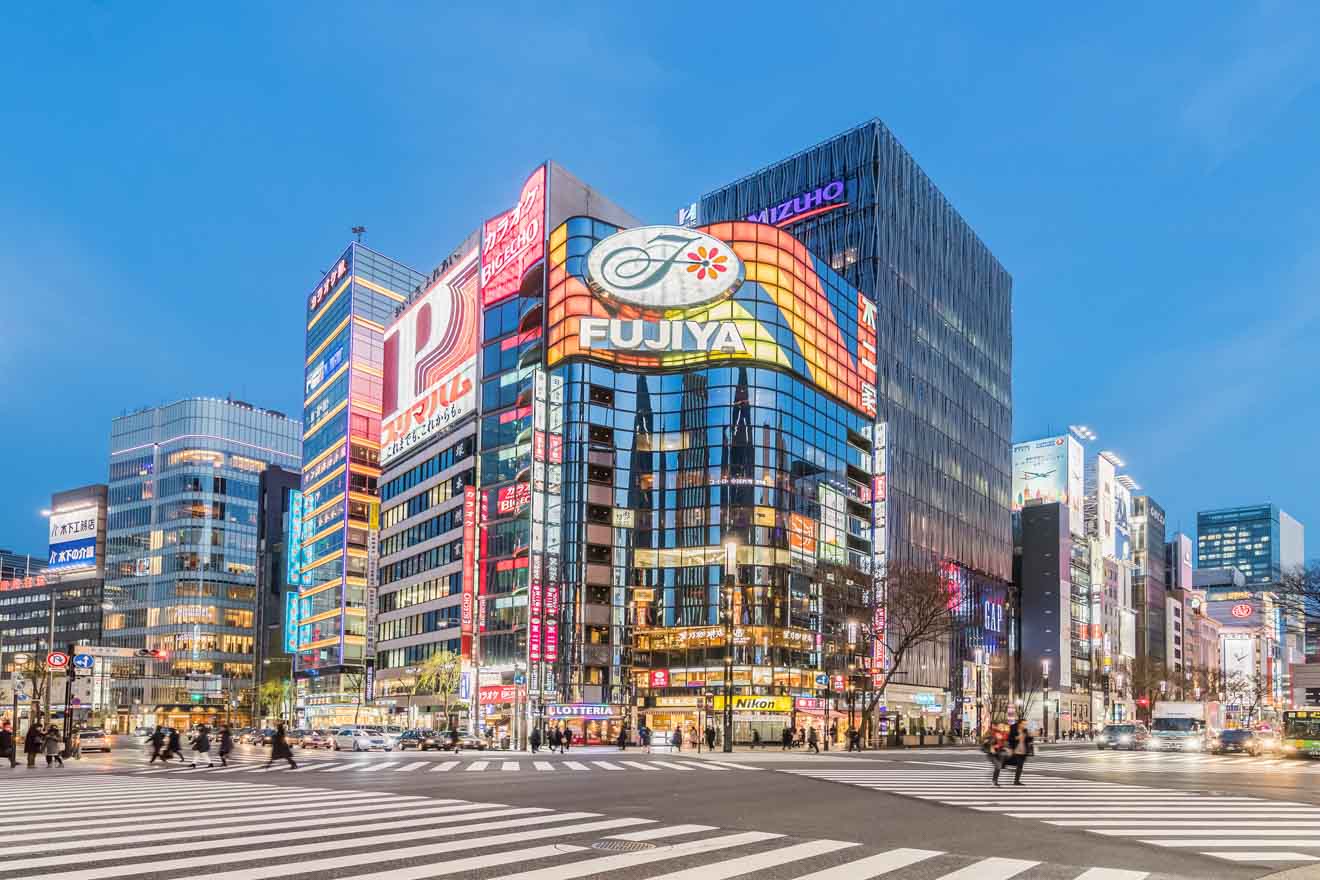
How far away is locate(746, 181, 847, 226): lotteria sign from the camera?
4370 inches

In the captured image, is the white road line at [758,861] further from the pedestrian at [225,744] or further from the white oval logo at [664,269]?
the white oval logo at [664,269]

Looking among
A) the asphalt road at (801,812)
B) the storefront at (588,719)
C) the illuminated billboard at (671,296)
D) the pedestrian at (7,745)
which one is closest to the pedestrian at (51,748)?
the pedestrian at (7,745)

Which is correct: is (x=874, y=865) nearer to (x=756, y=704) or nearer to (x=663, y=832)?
(x=663, y=832)

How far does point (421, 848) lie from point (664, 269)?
75.8m

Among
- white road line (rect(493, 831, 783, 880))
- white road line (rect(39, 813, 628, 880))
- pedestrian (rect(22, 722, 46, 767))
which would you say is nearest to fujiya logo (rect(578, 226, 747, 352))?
pedestrian (rect(22, 722, 46, 767))

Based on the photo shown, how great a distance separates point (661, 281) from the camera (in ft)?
290

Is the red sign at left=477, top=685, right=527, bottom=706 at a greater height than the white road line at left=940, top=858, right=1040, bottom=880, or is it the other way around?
the white road line at left=940, top=858, right=1040, bottom=880

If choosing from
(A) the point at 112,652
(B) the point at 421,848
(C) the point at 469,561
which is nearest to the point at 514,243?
(C) the point at 469,561

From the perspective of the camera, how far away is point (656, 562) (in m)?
87.3

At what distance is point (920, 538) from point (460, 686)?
46162 mm

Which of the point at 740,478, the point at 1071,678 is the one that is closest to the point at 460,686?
the point at 740,478

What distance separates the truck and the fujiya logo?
38409mm

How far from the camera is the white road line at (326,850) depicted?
497 inches

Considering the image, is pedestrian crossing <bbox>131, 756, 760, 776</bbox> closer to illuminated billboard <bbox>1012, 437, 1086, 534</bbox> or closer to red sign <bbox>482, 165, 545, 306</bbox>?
red sign <bbox>482, 165, 545, 306</bbox>
